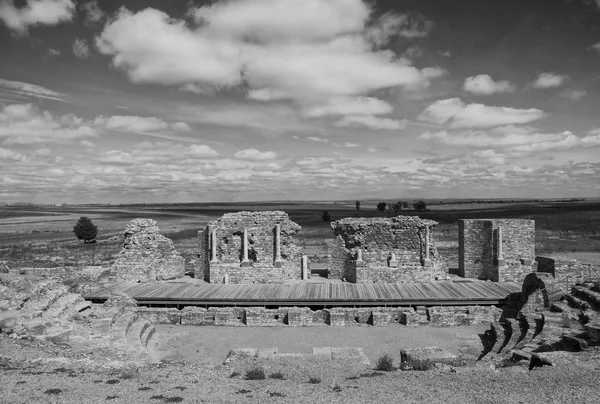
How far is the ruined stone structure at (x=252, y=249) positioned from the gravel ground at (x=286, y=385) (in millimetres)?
12510

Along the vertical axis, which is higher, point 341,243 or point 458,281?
point 341,243

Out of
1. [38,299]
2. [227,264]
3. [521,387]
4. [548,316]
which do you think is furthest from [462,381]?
[38,299]

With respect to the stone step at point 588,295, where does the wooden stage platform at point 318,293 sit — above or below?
below

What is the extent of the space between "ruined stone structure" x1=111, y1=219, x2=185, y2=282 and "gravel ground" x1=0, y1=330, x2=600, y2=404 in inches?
523

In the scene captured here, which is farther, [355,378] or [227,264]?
[227,264]

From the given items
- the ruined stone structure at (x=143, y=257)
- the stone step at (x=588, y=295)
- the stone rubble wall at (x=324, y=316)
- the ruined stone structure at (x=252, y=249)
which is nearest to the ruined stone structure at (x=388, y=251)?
the ruined stone structure at (x=252, y=249)

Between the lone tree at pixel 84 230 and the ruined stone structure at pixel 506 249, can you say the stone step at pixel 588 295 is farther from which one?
the lone tree at pixel 84 230

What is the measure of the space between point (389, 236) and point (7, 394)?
65.9 ft

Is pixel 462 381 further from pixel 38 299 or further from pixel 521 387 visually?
pixel 38 299

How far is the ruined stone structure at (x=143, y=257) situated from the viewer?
2550 centimetres

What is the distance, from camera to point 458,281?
24156 mm

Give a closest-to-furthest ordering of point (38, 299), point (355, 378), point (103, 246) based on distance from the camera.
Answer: point (355, 378), point (38, 299), point (103, 246)

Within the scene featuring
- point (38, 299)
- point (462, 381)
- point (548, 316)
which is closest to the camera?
point (462, 381)

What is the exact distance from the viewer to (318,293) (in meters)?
22.1
